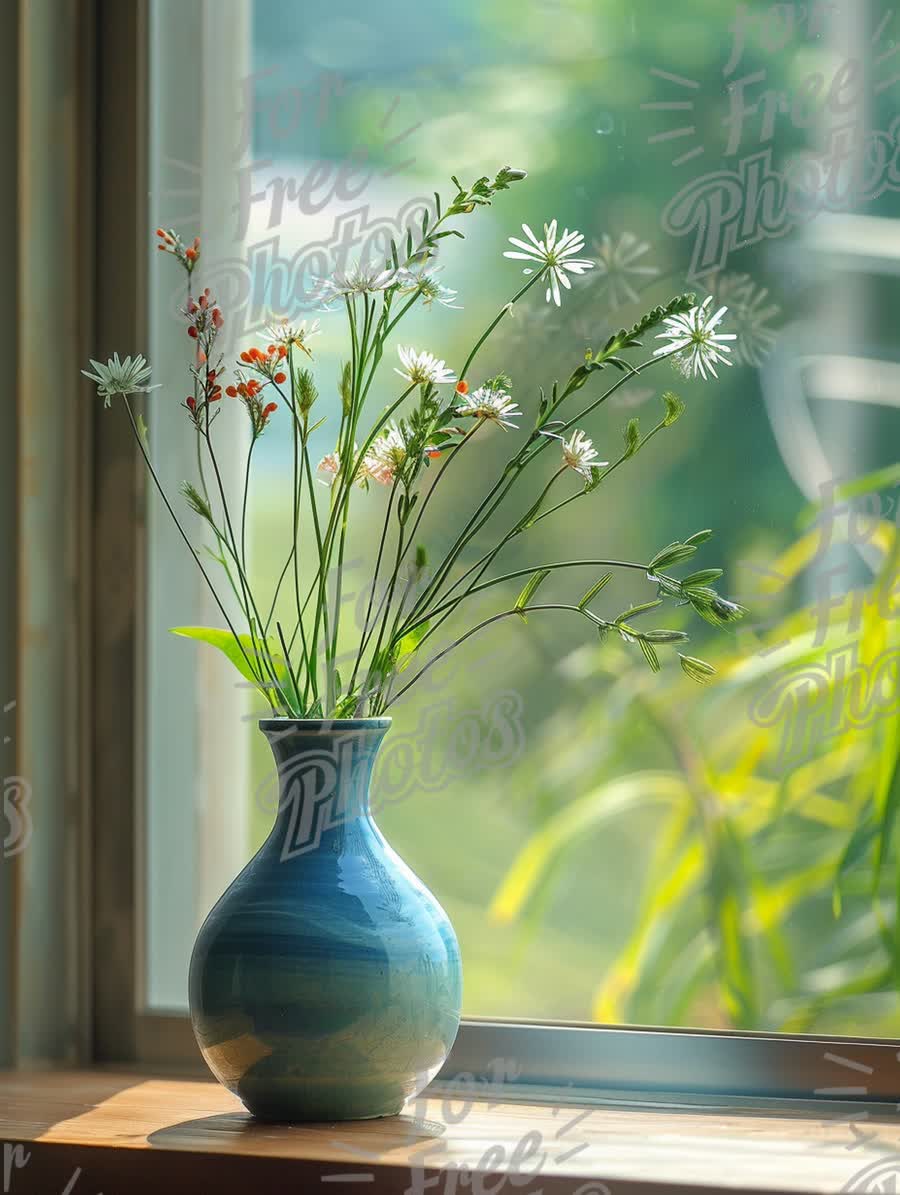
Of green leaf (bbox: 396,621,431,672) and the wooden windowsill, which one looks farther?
green leaf (bbox: 396,621,431,672)

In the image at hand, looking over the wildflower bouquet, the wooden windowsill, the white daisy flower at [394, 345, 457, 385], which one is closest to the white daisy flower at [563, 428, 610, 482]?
the wildflower bouquet

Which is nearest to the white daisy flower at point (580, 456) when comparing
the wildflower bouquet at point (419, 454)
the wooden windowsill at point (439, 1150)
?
the wildflower bouquet at point (419, 454)

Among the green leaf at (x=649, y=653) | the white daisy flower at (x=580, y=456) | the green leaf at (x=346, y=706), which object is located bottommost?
the green leaf at (x=346, y=706)

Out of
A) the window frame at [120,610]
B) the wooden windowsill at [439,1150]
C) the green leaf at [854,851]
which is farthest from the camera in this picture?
the window frame at [120,610]

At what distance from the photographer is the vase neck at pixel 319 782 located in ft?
3.29

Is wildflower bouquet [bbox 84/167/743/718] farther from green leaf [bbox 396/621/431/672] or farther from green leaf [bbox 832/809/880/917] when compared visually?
green leaf [bbox 832/809/880/917]

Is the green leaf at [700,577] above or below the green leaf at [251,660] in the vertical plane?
above

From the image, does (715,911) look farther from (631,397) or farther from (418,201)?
(418,201)

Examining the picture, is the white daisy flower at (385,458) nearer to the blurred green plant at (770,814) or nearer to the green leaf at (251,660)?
the green leaf at (251,660)

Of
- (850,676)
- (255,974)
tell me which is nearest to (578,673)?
(850,676)

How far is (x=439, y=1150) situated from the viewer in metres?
0.94

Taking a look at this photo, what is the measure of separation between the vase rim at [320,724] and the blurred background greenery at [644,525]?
0.78ft

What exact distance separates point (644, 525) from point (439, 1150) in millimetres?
552

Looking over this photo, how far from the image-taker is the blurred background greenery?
114 cm
